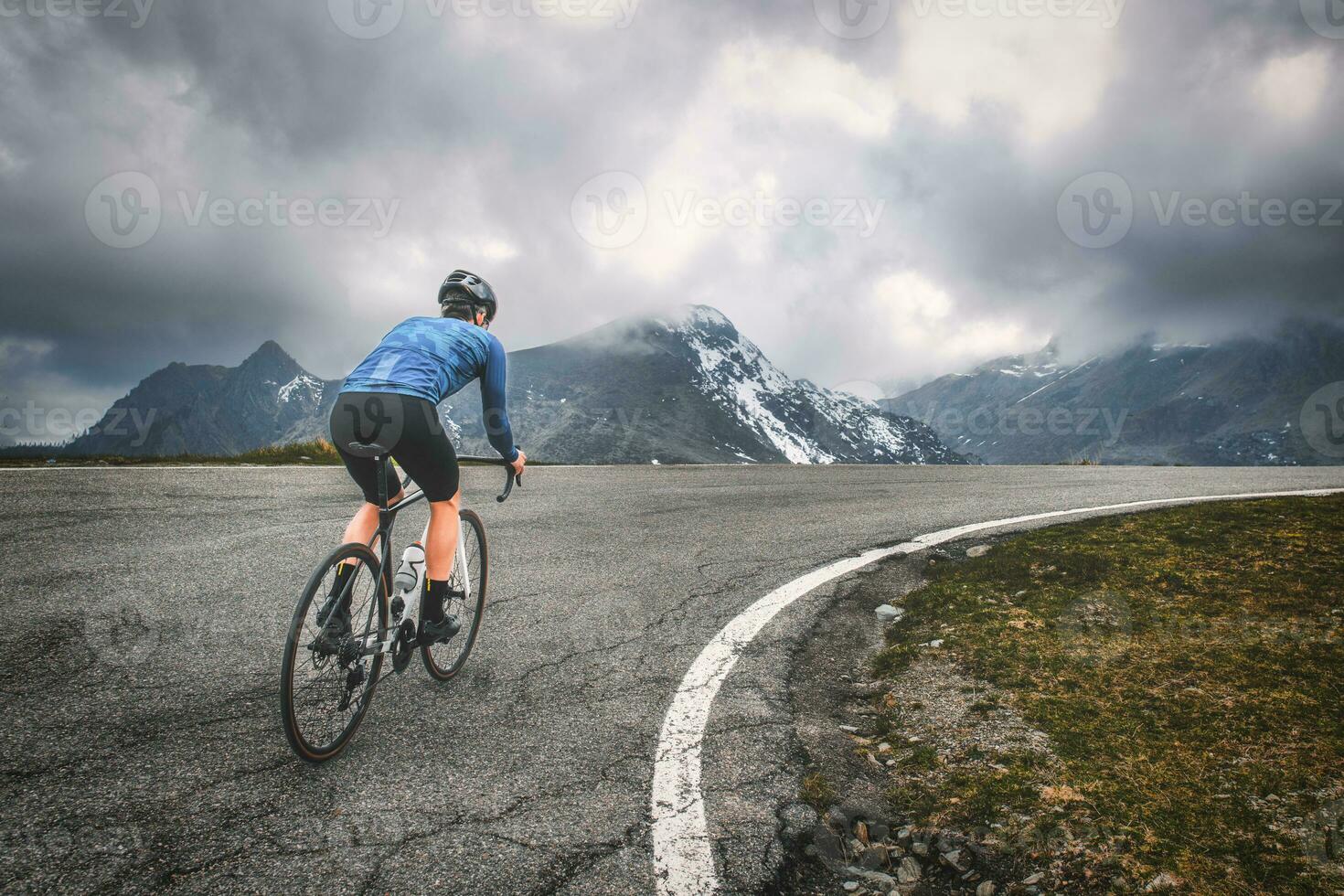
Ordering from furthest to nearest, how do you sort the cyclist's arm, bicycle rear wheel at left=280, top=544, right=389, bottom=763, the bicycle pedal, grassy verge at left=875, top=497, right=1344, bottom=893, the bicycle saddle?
the cyclist's arm < the bicycle pedal < the bicycle saddle < bicycle rear wheel at left=280, top=544, right=389, bottom=763 < grassy verge at left=875, top=497, right=1344, bottom=893

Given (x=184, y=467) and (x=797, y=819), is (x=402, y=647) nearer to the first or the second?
(x=797, y=819)

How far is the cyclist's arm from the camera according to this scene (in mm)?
3664

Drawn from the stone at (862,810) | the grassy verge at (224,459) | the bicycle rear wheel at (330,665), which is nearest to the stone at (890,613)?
the stone at (862,810)

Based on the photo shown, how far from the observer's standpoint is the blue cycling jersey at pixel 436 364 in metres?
3.22

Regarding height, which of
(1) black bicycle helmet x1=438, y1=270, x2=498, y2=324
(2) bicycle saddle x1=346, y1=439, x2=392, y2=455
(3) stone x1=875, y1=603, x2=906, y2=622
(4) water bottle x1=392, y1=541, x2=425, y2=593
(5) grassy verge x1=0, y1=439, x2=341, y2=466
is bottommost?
(3) stone x1=875, y1=603, x2=906, y2=622

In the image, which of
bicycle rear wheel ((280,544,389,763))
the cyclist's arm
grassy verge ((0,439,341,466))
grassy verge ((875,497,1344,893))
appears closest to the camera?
grassy verge ((875,497,1344,893))

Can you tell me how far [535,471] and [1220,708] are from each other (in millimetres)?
12427

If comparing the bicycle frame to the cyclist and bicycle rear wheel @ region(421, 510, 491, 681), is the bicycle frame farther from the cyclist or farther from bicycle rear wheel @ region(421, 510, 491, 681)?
bicycle rear wheel @ region(421, 510, 491, 681)

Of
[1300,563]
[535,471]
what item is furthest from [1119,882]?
[535,471]

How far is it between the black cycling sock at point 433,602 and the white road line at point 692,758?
4.62ft

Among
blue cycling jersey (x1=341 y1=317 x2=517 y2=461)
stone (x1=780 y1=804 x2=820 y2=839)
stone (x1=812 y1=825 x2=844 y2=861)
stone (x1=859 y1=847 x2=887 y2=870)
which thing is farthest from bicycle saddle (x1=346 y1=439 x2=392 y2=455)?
stone (x1=859 y1=847 x2=887 y2=870)

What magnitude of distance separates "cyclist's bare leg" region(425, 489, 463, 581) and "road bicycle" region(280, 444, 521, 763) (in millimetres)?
76

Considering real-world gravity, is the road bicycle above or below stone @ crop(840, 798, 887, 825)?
above

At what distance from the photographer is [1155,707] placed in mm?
2748
